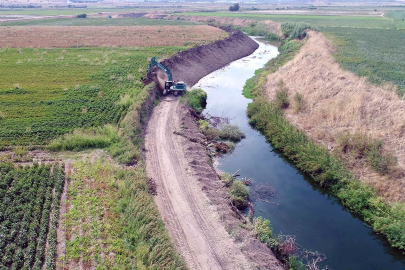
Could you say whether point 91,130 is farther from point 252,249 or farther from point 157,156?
point 252,249

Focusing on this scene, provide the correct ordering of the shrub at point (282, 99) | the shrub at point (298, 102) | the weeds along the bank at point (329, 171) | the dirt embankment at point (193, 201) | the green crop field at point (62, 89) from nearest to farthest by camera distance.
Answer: the dirt embankment at point (193, 201)
the weeds along the bank at point (329, 171)
the green crop field at point (62, 89)
the shrub at point (298, 102)
the shrub at point (282, 99)

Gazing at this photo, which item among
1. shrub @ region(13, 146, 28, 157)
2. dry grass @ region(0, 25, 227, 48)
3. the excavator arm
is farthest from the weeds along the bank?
dry grass @ region(0, 25, 227, 48)

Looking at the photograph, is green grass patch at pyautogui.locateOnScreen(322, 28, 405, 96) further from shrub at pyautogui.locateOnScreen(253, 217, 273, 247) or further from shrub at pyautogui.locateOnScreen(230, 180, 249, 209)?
shrub at pyautogui.locateOnScreen(253, 217, 273, 247)

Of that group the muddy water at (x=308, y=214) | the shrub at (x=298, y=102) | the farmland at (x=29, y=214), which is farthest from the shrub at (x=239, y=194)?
the shrub at (x=298, y=102)

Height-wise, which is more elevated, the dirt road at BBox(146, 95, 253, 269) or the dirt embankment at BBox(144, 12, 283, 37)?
the dirt embankment at BBox(144, 12, 283, 37)

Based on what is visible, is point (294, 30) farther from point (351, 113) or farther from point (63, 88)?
point (63, 88)

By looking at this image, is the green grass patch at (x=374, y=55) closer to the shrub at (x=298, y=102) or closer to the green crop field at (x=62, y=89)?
the shrub at (x=298, y=102)
